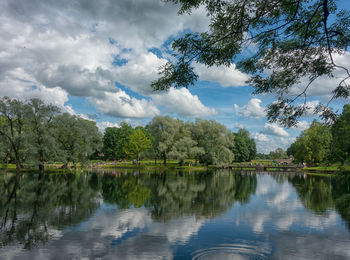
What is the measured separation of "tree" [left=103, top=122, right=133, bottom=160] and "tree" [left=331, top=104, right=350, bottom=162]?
88.8 meters

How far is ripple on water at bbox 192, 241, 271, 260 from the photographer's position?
8.60 m

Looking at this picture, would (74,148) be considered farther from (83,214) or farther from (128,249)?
(128,249)

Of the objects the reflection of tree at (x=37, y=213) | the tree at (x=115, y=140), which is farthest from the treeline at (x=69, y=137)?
the tree at (x=115, y=140)

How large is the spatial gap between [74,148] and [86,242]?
39453 millimetres

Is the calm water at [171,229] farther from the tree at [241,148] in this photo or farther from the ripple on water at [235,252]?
the tree at [241,148]

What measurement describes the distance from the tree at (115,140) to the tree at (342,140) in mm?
88827

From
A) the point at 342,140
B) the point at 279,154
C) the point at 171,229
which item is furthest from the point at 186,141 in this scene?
the point at 279,154

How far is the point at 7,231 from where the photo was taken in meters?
11.0

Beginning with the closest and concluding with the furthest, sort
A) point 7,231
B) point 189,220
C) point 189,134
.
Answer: point 7,231
point 189,220
point 189,134

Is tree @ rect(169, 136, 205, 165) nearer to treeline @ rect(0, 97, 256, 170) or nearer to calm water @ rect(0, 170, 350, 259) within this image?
treeline @ rect(0, 97, 256, 170)

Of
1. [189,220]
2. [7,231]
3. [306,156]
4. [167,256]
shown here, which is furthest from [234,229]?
[306,156]

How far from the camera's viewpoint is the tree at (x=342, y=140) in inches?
226

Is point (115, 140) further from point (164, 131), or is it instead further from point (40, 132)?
point (40, 132)

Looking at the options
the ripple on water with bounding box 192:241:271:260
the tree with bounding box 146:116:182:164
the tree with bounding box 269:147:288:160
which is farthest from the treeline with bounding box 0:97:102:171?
the tree with bounding box 269:147:288:160
